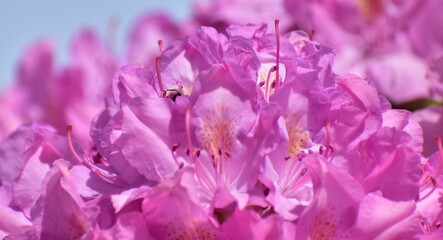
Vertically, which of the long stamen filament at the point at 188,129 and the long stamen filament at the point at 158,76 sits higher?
the long stamen filament at the point at 158,76

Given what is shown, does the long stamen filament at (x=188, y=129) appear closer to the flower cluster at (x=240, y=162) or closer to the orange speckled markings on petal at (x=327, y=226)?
the flower cluster at (x=240, y=162)

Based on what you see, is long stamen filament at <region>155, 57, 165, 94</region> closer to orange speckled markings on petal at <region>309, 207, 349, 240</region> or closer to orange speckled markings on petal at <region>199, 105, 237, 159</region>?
orange speckled markings on petal at <region>199, 105, 237, 159</region>

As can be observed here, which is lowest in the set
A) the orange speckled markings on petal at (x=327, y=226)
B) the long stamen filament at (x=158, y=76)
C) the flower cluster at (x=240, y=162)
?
the orange speckled markings on petal at (x=327, y=226)

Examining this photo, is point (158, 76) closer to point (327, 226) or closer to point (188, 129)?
point (188, 129)

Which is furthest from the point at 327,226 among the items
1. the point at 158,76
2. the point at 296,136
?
the point at 158,76

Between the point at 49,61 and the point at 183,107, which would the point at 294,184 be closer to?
the point at 183,107

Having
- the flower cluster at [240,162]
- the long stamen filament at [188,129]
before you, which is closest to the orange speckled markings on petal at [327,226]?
the flower cluster at [240,162]

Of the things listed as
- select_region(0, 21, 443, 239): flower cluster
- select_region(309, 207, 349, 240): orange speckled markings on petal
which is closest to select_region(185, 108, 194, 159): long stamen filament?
select_region(0, 21, 443, 239): flower cluster

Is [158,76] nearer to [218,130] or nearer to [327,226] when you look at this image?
[218,130]

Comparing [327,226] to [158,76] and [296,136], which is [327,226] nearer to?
[296,136]
